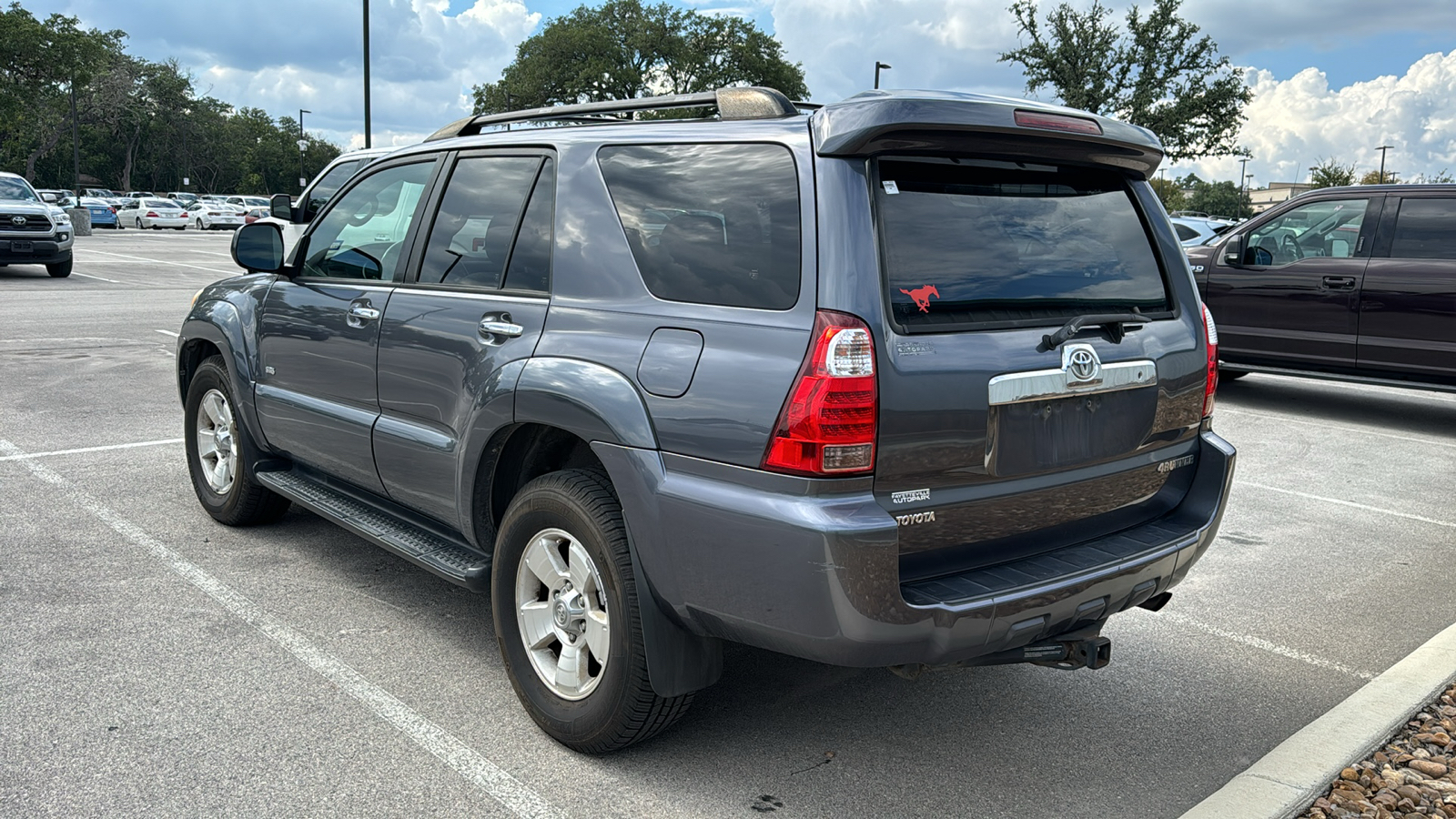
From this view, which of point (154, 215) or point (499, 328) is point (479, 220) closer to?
point (499, 328)

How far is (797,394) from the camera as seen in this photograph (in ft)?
8.96

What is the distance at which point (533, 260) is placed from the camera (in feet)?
11.8

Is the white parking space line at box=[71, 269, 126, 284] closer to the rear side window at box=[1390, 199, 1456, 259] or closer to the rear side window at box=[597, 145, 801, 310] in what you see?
the rear side window at box=[1390, 199, 1456, 259]

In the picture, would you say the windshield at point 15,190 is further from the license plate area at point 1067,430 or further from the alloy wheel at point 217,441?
the license plate area at point 1067,430

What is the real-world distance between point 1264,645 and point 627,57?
67970 mm

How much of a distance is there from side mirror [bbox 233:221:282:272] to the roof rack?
0.90 meters

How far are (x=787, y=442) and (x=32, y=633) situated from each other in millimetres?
3041

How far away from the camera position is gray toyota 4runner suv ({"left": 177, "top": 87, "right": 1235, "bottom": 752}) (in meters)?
2.77

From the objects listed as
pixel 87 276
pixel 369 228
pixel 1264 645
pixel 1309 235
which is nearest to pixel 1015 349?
pixel 1264 645

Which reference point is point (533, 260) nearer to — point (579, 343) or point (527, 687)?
point (579, 343)

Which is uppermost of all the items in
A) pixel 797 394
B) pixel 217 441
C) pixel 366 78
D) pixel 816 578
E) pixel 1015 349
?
pixel 366 78

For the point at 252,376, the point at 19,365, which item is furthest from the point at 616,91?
the point at 252,376

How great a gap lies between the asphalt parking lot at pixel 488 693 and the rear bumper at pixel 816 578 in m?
0.57

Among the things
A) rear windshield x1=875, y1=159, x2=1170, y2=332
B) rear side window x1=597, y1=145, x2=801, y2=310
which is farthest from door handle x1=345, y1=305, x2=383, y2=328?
rear windshield x1=875, y1=159, x2=1170, y2=332
